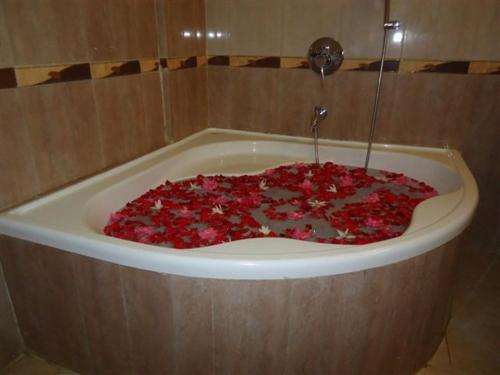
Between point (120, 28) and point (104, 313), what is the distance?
4.23 ft

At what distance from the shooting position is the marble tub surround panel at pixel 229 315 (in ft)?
3.62

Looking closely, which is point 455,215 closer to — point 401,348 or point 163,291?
point 401,348

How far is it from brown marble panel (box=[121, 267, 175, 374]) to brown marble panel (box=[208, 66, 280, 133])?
5.43 feet

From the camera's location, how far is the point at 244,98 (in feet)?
8.38

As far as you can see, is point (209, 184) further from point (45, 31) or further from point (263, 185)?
point (45, 31)

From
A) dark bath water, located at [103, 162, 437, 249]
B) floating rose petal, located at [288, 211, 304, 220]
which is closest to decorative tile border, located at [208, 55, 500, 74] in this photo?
dark bath water, located at [103, 162, 437, 249]

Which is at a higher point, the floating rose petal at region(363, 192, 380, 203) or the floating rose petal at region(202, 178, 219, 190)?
the floating rose petal at region(202, 178, 219, 190)

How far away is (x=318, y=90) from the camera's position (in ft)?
7.69

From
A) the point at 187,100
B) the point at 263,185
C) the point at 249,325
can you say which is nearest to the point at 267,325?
the point at 249,325

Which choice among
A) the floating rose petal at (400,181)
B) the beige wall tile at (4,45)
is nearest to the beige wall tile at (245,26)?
the floating rose petal at (400,181)

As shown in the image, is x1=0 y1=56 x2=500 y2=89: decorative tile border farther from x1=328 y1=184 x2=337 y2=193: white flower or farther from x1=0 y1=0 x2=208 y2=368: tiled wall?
x1=328 y1=184 x2=337 y2=193: white flower

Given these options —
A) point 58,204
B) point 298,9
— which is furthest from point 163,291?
point 298,9

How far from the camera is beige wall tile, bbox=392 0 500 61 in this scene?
1.94 metres

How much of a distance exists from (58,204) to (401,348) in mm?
1377
